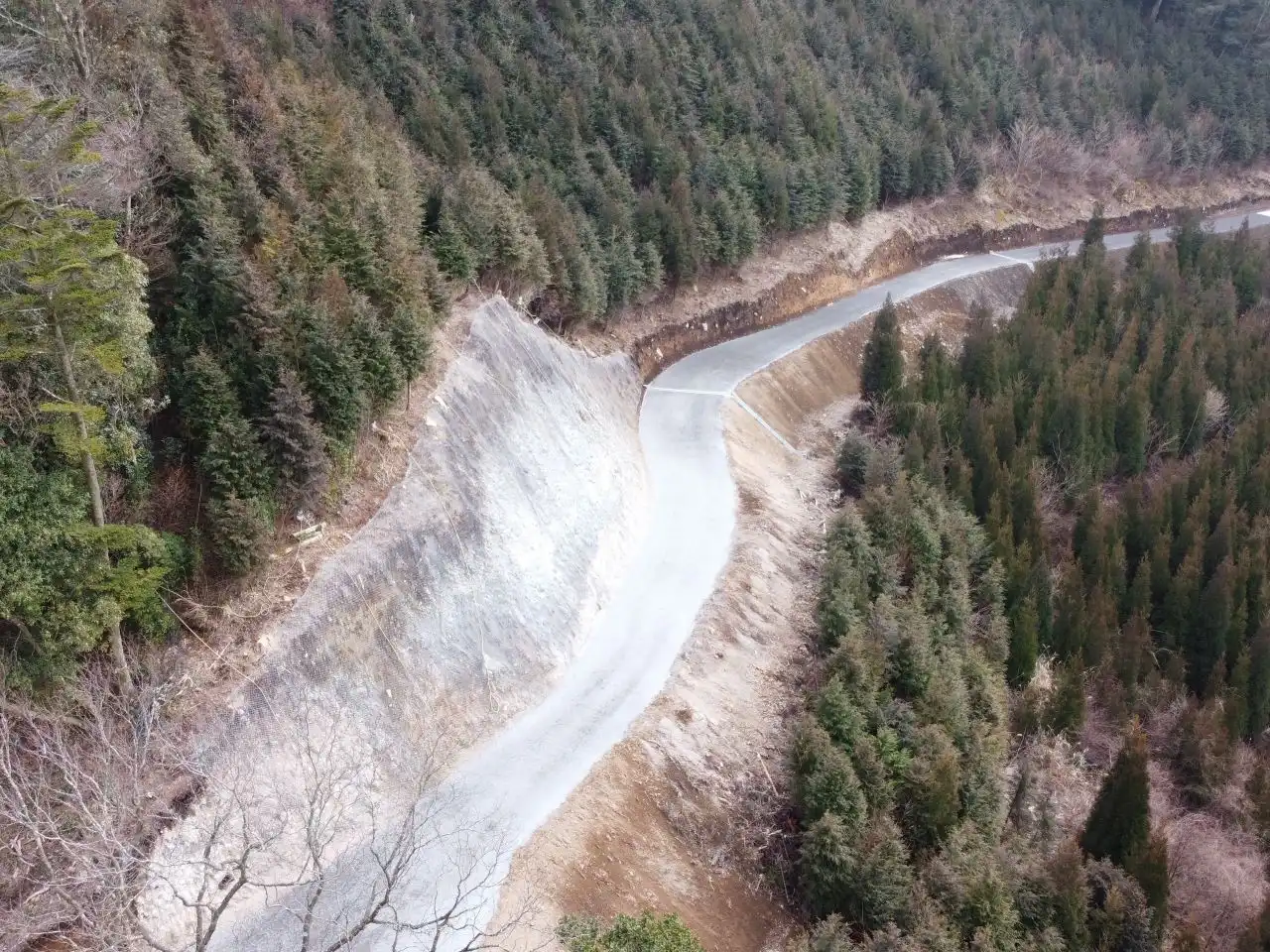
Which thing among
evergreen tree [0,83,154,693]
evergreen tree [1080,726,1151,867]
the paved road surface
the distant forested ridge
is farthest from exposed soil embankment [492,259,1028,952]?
evergreen tree [0,83,154,693]

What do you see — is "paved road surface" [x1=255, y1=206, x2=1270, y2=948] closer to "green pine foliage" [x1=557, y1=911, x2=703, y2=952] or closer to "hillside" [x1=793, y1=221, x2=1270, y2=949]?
"green pine foliage" [x1=557, y1=911, x2=703, y2=952]

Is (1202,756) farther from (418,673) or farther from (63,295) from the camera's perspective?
(63,295)

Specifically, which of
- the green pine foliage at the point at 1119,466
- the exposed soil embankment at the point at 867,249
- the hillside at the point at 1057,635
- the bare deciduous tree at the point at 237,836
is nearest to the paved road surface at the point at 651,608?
the bare deciduous tree at the point at 237,836

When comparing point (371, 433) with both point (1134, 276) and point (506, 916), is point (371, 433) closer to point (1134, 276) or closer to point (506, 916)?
point (506, 916)

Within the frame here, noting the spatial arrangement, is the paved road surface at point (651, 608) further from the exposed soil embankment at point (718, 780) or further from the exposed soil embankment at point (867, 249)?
the exposed soil embankment at point (867, 249)

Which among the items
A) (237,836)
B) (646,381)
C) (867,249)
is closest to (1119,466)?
(867,249)

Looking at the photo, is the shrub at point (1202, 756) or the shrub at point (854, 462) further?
the shrub at point (854, 462)
